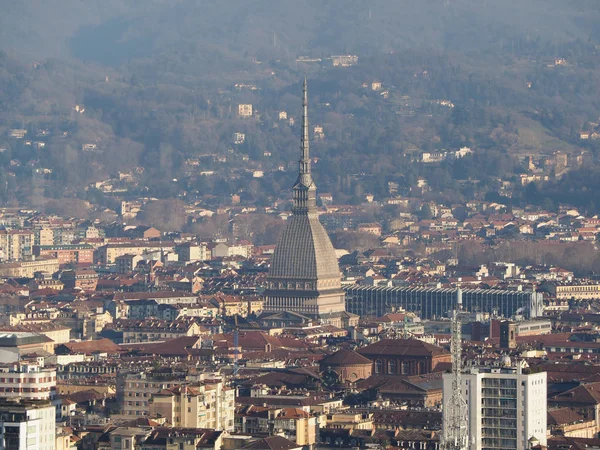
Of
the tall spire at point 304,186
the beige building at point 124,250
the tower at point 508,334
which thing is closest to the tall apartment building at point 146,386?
the tower at point 508,334

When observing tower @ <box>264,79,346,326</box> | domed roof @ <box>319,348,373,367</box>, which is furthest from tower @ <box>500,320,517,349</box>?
tower @ <box>264,79,346,326</box>

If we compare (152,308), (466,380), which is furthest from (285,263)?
(466,380)

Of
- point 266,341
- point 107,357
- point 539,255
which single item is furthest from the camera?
point 539,255

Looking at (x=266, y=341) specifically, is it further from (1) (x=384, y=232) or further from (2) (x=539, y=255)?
(1) (x=384, y=232)

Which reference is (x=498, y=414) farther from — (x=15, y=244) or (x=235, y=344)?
(x=15, y=244)

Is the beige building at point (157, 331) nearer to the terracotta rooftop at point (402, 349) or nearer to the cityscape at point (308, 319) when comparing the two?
the cityscape at point (308, 319)

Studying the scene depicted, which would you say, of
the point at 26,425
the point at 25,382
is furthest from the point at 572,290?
the point at 26,425

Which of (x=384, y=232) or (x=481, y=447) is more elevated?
(x=384, y=232)
